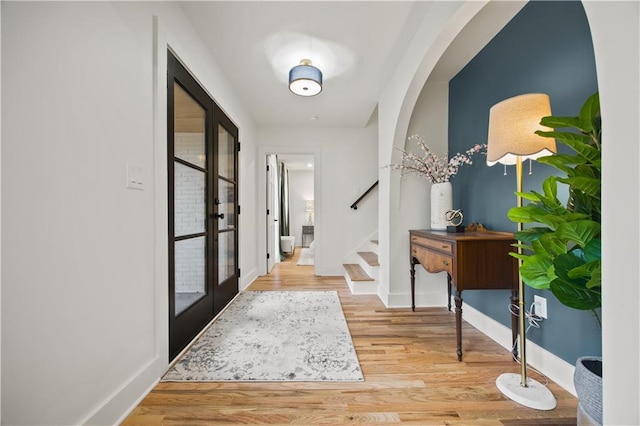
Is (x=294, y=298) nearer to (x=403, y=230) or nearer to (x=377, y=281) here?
(x=377, y=281)

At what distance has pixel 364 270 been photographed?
3717mm

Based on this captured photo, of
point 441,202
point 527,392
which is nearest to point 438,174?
point 441,202

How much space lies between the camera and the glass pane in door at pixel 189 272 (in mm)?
1870

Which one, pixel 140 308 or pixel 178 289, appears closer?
pixel 140 308

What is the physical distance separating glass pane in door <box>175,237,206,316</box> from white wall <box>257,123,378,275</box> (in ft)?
6.46

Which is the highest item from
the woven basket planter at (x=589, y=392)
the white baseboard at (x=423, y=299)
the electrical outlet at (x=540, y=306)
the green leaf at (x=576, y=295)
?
the green leaf at (x=576, y=295)

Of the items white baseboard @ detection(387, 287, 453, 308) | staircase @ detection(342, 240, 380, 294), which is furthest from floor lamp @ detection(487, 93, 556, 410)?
staircase @ detection(342, 240, 380, 294)

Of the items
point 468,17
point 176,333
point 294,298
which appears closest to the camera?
point 468,17

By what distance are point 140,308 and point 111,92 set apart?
1049mm

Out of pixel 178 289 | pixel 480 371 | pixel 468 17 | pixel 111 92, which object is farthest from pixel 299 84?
pixel 480 371

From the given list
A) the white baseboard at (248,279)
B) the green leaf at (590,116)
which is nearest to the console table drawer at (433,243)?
the green leaf at (590,116)

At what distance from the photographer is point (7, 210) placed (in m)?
0.83

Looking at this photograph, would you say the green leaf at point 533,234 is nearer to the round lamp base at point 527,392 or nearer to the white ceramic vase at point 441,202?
the round lamp base at point 527,392

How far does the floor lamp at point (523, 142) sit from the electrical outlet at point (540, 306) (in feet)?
1.03
